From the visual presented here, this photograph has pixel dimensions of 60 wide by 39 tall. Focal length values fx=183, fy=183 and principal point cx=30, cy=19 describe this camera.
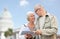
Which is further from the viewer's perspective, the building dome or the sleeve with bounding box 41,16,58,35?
the building dome

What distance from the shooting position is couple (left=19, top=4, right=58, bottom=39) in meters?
1.21

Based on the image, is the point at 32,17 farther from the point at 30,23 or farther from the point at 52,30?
the point at 52,30

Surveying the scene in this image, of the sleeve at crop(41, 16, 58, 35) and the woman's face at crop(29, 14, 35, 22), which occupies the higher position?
the woman's face at crop(29, 14, 35, 22)

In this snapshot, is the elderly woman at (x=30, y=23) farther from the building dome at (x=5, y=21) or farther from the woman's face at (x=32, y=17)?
the building dome at (x=5, y=21)

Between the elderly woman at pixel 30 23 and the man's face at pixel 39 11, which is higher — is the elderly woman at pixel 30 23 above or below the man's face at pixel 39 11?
below

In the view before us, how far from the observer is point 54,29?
1.20 m

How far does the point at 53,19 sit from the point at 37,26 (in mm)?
128

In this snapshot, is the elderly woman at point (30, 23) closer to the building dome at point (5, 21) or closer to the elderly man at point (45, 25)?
the elderly man at point (45, 25)

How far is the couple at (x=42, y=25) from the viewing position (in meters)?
1.21

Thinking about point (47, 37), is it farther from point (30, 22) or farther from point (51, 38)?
point (30, 22)

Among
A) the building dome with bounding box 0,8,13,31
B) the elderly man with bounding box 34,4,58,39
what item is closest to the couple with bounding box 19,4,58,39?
the elderly man with bounding box 34,4,58,39

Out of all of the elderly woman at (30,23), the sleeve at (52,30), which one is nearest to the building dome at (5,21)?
the elderly woman at (30,23)

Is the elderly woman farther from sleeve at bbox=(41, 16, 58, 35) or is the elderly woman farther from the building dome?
the building dome

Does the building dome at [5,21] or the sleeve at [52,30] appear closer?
the sleeve at [52,30]
